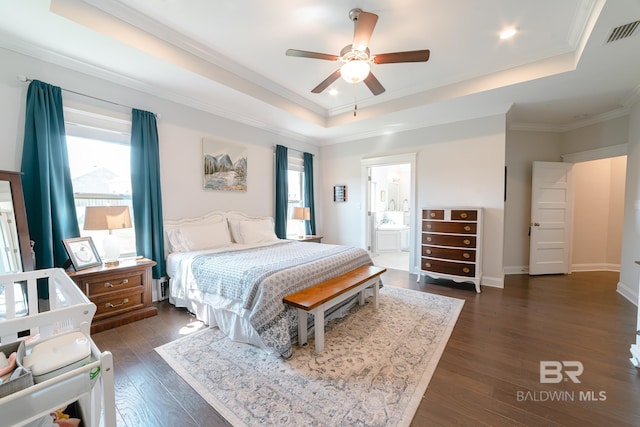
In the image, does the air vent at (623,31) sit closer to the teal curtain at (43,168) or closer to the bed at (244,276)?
the bed at (244,276)

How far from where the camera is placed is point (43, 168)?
2420mm

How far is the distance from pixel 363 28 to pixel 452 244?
325 cm

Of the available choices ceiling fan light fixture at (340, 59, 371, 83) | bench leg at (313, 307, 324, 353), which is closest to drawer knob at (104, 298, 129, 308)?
bench leg at (313, 307, 324, 353)

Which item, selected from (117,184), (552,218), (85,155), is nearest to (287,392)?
(117,184)

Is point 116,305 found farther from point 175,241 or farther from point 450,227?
point 450,227

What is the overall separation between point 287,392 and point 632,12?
3887mm

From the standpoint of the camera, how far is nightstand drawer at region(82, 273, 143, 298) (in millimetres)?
2500

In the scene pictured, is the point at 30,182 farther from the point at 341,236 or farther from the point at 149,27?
the point at 341,236

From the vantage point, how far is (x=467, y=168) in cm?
418

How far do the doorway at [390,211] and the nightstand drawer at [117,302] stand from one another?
13.2ft

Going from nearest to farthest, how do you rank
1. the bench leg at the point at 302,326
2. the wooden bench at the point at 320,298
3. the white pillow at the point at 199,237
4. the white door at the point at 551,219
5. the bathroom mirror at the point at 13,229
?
the bathroom mirror at the point at 13,229
the wooden bench at the point at 320,298
the bench leg at the point at 302,326
the white pillow at the point at 199,237
the white door at the point at 551,219

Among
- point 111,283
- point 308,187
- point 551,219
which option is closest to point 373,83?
point 308,187

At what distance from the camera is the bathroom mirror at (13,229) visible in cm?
203

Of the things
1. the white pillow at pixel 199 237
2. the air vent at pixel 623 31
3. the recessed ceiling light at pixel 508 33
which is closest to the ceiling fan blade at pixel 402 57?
the recessed ceiling light at pixel 508 33
